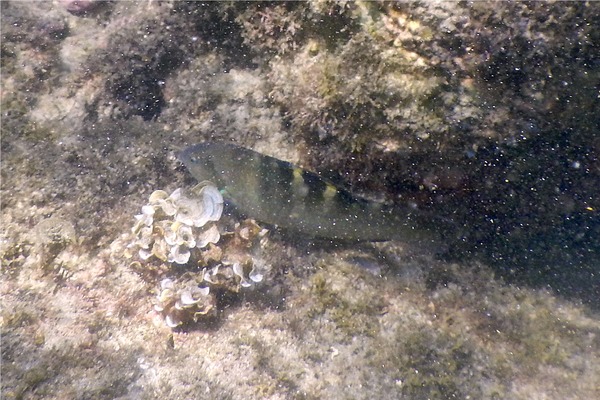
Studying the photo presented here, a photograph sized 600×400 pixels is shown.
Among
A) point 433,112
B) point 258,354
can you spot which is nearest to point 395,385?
point 258,354

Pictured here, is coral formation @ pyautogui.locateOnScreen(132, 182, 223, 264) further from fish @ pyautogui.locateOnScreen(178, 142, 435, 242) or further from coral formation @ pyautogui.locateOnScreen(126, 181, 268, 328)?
fish @ pyautogui.locateOnScreen(178, 142, 435, 242)

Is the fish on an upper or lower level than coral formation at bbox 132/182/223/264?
upper

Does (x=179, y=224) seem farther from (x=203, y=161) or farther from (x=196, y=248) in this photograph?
(x=203, y=161)

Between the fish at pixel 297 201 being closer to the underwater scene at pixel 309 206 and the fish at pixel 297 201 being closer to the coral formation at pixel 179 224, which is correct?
the underwater scene at pixel 309 206

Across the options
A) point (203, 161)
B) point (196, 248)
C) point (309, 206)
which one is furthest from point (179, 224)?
point (309, 206)

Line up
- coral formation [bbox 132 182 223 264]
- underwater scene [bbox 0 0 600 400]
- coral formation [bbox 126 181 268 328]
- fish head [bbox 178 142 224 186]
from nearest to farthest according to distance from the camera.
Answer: underwater scene [bbox 0 0 600 400] < coral formation [bbox 126 181 268 328] < coral formation [bbox 132 182 223 264] < fish head [bbox 178 142 224 186]

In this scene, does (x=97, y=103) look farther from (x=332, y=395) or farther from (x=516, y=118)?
(x=516, y=118)

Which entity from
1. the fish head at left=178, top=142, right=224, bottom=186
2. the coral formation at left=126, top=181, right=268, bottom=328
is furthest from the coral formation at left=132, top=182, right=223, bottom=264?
the fish head at left=178, top=142, right=224, bottom=186
